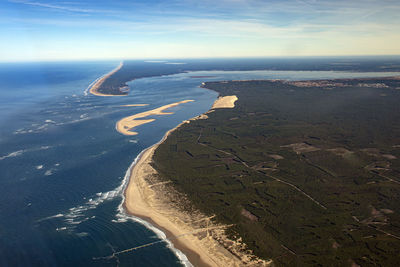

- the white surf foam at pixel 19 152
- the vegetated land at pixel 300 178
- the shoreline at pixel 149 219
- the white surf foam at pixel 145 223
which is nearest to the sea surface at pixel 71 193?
the white surf foam at pixel 145 223

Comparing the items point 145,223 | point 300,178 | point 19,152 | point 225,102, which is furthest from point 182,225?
point 225,102

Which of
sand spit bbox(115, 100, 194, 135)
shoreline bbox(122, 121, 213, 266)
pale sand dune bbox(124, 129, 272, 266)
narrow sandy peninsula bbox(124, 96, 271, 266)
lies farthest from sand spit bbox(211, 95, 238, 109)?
pale sand dune bbox(124, 129, 272, 266)

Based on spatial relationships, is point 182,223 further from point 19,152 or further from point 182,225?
point 19,152

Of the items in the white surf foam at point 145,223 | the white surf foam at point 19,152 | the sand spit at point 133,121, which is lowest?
the white surf foam at point 145,223

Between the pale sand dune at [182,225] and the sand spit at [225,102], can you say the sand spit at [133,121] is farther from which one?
the pale sand dune at [182,225]

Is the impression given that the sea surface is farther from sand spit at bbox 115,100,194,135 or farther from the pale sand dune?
sand spit at bbox 115,100,194,135

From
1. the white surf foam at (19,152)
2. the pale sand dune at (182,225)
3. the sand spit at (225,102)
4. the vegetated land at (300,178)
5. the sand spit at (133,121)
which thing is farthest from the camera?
the sand spit at (225,102)

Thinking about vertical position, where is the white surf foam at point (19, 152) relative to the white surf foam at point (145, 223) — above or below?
above
